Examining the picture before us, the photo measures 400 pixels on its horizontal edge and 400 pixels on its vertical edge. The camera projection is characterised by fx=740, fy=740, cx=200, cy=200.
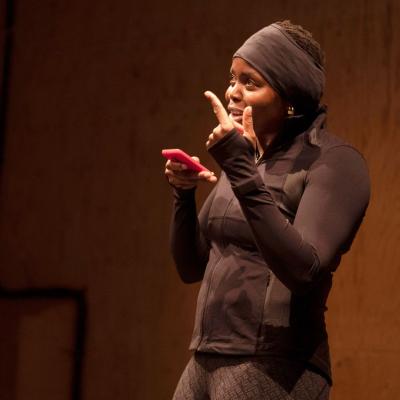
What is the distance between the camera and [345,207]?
1140mm

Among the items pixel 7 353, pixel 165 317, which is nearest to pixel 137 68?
pixel 165 317

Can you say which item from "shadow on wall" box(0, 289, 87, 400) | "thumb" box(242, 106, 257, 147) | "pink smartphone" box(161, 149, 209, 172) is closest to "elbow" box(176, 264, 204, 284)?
"pink smartphone" box(161, 149, 209, 172)

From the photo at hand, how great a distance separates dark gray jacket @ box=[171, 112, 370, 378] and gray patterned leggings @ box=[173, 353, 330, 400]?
0.05ft

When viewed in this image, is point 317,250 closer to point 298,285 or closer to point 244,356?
point 298,285

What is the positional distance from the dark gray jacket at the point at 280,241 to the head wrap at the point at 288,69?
0.05 meters

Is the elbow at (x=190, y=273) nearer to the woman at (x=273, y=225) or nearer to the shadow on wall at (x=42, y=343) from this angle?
the woman at (x=273, y=225)

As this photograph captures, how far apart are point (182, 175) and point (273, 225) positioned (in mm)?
276

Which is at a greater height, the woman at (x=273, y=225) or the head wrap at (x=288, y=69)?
the head wrap at (x=288, y=69)

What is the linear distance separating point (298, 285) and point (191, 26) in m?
1.39

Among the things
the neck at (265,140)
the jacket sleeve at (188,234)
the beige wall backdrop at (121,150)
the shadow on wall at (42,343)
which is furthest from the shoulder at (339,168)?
the shadow on wall at (42,343)

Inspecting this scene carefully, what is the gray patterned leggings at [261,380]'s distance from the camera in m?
1.12

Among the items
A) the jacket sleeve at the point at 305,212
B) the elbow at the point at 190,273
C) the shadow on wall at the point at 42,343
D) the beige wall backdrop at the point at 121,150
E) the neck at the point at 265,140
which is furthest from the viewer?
the shadow on wall at the point at 42,343

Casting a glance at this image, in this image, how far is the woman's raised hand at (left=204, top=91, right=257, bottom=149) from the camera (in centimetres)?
109

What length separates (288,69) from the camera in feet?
4.06
